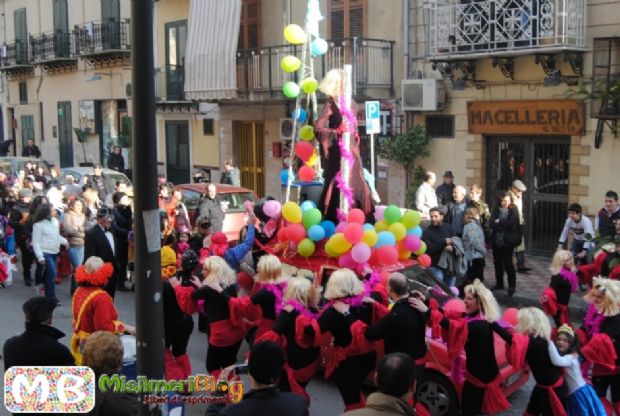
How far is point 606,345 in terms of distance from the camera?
6078mm

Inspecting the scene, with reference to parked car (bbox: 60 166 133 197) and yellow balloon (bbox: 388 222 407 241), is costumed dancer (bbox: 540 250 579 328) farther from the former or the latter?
parked car (bbox: 60 166 133 197)

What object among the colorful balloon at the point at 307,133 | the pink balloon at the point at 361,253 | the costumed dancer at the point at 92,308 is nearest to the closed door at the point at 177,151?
the colorful balloon at the point at 307,133

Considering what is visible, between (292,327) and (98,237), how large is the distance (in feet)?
16.5

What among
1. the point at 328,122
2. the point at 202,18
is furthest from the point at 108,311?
the point at 202,18

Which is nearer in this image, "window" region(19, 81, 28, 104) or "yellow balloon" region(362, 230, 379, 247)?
"yellow balloon" region(362, 230, 379, 247)

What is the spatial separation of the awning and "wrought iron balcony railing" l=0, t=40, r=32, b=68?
14610 millimetres

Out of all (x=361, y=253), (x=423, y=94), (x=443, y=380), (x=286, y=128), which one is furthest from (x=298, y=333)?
(x=286, y=128)

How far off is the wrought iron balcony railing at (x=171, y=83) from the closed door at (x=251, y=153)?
261 cm

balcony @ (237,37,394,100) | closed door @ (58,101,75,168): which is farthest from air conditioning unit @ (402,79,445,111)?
closed door @ (58,101,75,168)

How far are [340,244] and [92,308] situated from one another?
8.76 feet

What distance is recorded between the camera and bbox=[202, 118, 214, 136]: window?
78.2 ft

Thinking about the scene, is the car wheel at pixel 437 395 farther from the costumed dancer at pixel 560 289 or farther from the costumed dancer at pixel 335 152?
the costumed dancer at pixel 335 152

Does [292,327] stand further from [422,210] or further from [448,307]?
[422,210]

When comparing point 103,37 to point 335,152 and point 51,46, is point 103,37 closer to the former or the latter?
point 51,46
